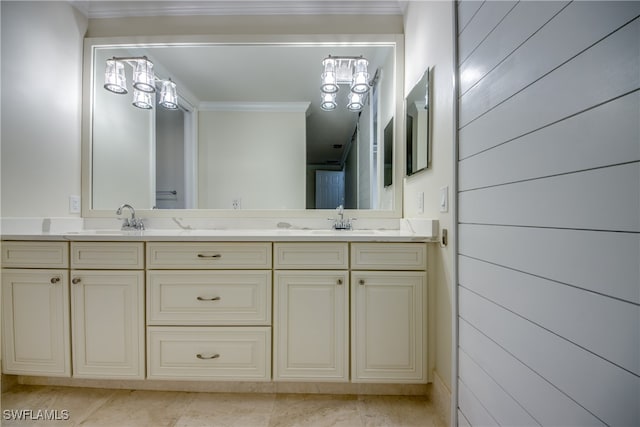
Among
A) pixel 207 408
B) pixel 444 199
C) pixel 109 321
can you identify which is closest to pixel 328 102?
pixel 444 199

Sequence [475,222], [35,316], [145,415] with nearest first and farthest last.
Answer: [475,222] < [145,415] < [35,316]

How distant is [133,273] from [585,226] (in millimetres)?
1746

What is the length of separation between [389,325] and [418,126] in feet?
3.62

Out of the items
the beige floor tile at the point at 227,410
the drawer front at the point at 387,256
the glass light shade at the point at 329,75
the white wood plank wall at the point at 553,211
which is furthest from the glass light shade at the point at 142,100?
the white wood plank wall at the point at 553,211

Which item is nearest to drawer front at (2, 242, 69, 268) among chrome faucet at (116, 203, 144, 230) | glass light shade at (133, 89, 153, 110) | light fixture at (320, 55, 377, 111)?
chrome faucet at (116, 203, 144, 230)

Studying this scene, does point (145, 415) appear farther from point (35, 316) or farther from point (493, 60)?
point (493, 60)

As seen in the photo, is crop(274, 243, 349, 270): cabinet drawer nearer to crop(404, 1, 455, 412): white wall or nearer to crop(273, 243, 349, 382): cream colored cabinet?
crop(273, 243, 349, 382): cream colored cabinet

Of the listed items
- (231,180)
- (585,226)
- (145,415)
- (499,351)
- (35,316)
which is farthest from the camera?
(231,180)

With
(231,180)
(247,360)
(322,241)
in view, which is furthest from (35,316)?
(322,241)

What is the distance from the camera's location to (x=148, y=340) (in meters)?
1.36

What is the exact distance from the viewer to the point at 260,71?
190cm

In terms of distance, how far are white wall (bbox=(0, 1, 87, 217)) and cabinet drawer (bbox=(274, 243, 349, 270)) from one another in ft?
4.95

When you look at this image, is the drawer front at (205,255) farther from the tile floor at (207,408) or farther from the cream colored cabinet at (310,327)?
the tile floor at (207,408)

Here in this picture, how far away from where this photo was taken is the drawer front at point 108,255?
1361 millimetres
